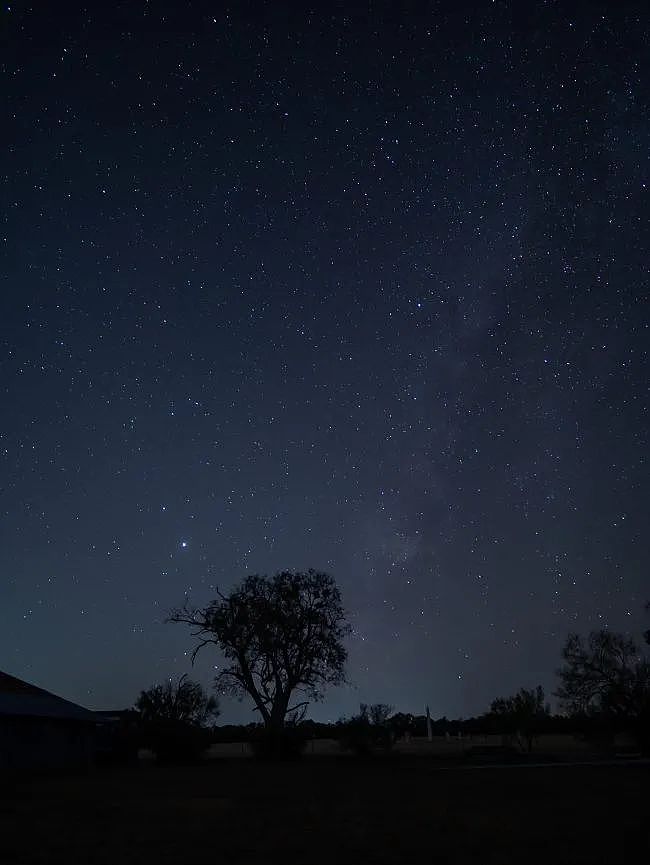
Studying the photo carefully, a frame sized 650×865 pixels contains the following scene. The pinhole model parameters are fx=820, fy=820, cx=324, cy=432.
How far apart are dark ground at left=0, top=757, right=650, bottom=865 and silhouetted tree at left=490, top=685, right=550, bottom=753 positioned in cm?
3021

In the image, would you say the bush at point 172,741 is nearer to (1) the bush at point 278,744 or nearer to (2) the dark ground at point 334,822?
(1) the bush at point 278,744

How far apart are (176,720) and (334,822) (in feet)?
110

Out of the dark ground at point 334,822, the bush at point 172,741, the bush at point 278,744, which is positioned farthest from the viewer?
the bush at point 278,744

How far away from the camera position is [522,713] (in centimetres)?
5394

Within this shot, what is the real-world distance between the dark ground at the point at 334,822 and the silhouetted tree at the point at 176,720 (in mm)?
19385

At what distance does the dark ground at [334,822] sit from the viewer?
1096 cm

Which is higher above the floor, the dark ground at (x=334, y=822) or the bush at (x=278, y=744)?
the bush at (x=278, y=744)

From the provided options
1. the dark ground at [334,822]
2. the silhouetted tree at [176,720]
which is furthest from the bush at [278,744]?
the dark ground at [334,822]

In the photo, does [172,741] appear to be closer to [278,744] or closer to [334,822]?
[278,744]

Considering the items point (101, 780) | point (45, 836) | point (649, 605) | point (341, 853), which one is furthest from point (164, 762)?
point (341, 853)

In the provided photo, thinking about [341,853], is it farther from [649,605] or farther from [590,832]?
[649,605]

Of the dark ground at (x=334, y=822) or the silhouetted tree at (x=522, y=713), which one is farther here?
the silhouetted tree at (x=522, y=713)

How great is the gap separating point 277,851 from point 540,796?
9.45 metres

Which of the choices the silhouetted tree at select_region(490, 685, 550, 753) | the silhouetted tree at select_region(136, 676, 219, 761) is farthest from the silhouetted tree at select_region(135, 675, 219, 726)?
the silhouetted tree at select_region(490, 685, 550, 753)
